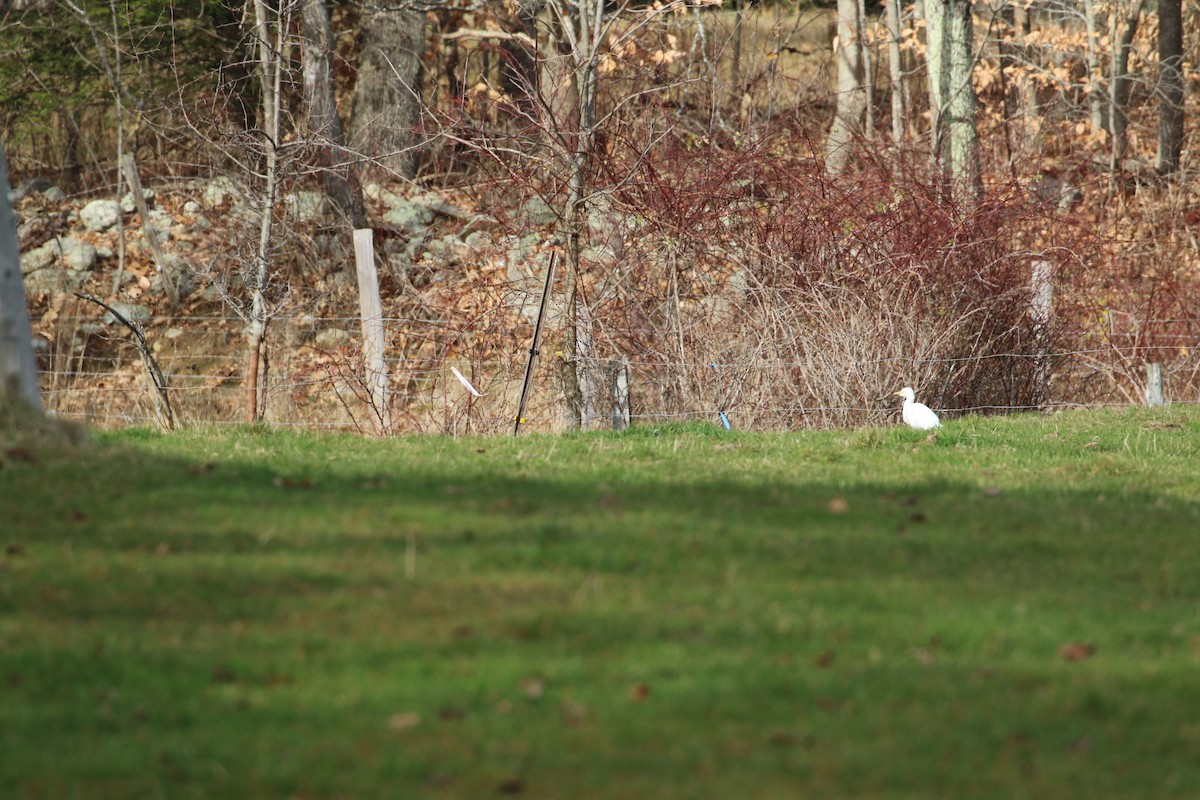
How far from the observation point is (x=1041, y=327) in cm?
1603

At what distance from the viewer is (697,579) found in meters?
5.57

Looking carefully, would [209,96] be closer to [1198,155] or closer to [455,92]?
[455,92]

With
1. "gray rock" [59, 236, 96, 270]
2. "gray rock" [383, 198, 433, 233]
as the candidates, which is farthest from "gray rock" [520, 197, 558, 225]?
"gray rock" [59, 236, 96, 270]

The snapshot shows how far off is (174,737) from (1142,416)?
1200cm

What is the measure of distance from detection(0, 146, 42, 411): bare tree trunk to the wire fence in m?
3.94

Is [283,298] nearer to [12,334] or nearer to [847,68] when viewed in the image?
[12,334]

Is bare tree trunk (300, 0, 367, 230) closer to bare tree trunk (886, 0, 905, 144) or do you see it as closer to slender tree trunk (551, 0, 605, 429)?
slender tree trunk (551, 0, 605, 429)

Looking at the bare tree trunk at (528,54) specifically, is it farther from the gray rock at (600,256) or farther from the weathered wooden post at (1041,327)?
the weathered wooden post at (1041,327)

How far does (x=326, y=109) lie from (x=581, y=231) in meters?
6.83

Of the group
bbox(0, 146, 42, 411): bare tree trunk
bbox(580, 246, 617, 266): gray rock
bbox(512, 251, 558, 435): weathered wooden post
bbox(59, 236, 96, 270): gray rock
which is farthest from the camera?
bbox(59, 236, 96, 270): gray rock

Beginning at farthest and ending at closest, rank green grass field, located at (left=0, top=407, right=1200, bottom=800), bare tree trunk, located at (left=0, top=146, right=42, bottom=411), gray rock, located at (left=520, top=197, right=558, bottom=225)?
gray rock, located at (left=520, top=197, right=558, bottom=225) < bare tree trunk, located at (left=0, top=146, right=42, bottom=411) < green grass field, located at (left=0, top=407, right=1200, bottom=800)

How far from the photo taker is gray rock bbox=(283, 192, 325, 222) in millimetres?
21766

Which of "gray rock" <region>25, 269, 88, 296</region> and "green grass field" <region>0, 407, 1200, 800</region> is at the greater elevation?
"gray rock" <region>25, 269, 88, 296</region>

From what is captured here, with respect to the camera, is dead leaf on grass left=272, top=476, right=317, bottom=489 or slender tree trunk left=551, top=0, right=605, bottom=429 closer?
dead leaf on grass left=272, top=476, right=317, bottom=489
